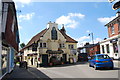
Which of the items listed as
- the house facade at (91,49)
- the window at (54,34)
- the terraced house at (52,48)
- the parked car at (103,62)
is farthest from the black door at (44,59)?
the parked car at (103,62)

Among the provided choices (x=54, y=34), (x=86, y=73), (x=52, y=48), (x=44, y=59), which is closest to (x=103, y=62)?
(x=86, y=73)

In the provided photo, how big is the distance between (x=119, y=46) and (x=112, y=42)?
2.48 metres

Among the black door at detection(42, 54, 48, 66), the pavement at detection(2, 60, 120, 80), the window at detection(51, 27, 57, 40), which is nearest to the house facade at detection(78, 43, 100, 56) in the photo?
the window at detection(51, 27, 57, 40)

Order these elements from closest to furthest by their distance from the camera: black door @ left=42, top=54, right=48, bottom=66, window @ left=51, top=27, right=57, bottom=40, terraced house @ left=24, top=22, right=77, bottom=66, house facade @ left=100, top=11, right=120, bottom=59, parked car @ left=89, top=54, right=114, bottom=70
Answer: parked car @ left=89, top=54, right=114, bottom=70, house facade @ left=100, top=11, right=120, bottom=59, black door @ left=42, top=54, right=48, bottom=66, terraced house @ left=24, top=22, right=77, bottom=66, window @ left=51, top=27, right=57, bottom=40

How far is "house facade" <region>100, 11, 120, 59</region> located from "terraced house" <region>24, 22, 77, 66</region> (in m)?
8.04

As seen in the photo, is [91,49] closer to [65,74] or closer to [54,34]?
[54,34]

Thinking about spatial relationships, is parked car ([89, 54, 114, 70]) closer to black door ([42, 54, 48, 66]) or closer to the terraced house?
the terraced house

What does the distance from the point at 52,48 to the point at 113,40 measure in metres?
12.5

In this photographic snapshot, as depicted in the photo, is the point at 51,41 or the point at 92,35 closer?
the point at 51,41

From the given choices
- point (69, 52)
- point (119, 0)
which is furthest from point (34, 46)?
point (119, 0)

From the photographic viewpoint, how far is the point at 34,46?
1192 inches

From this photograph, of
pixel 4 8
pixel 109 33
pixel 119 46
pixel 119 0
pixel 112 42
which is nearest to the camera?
pixel 119 0

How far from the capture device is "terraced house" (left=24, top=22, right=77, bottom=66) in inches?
1188

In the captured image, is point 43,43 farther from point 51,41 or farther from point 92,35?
point 92,35
